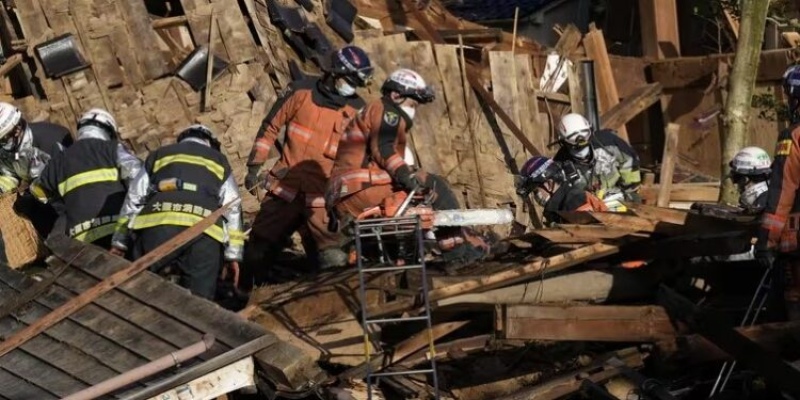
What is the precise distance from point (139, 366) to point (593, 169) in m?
5.31

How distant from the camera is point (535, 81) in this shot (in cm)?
1588

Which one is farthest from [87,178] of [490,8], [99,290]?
[490,8]

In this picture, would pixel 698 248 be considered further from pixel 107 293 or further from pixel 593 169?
pixel 107 293

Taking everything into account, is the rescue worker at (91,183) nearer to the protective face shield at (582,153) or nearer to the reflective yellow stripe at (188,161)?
the reflective yellow stripe at (188,161)

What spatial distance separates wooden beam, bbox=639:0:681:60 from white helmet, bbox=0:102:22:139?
1074cm

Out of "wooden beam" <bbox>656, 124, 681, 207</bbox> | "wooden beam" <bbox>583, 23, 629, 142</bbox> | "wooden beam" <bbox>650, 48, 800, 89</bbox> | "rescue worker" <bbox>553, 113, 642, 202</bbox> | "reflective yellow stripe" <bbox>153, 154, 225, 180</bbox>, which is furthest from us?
"wooden beam" <bbox>650, 48, 800, 89</bbox>

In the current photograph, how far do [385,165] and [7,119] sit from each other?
296 cm

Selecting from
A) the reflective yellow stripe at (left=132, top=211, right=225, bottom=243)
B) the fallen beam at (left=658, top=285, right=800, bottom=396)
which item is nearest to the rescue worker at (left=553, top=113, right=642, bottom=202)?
the fallen beam at (left=658, top=285, right=800, bottom=396)

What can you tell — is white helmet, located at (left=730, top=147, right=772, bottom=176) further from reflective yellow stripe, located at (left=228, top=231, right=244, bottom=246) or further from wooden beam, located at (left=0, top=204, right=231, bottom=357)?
wooden beam, located at (left=0, top=204, right=231, bottom=357)

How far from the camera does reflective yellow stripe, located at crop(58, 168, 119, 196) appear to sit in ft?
31.9

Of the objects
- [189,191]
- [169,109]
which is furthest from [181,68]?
[189,191]

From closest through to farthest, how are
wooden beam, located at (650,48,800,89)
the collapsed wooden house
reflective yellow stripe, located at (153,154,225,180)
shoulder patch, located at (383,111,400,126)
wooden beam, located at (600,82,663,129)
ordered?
the collapsed wooden house, reflective yellow stripe, located at (153,154,225,180), shoulder patch, located at (383,111,400,126), wooden beam, located at (600,82,663,129), wooden beam, located at (650,48,800,89)

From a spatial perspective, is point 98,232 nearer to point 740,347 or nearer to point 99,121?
point 99,121

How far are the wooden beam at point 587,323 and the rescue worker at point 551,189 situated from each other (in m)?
2.18
